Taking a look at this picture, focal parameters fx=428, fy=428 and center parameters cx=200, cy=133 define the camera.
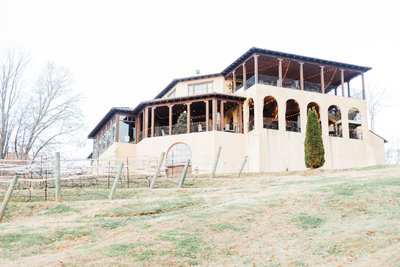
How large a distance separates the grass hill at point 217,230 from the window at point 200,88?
22.1 metres

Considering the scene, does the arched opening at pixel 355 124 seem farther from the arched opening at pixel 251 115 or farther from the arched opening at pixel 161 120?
the arched opening at pixel 161 120

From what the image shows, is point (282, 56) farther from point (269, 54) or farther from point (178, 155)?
point (178, 155)

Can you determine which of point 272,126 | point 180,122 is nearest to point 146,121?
point 180,122

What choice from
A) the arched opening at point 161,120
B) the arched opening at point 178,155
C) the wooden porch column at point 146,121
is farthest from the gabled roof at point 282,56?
the arched opening at point 178,155

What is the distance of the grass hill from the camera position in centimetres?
805

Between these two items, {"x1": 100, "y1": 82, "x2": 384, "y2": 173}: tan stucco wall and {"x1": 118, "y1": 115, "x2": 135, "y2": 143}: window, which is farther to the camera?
{"x1": 118, "y1": 115, "x2": 135, "y2": 143}: window

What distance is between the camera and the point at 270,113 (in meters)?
35.7

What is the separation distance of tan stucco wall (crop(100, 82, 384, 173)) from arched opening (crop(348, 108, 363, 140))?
0.44m

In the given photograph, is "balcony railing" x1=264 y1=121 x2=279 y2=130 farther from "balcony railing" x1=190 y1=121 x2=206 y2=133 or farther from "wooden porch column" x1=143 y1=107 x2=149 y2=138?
"wooden porch column" x1=143 y1=107 x2=149 y2=138

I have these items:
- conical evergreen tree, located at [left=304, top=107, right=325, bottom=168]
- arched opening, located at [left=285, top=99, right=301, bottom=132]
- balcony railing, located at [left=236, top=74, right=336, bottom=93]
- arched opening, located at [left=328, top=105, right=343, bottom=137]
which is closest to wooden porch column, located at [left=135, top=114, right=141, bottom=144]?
balcony railing, located at [left=236, top=74, right=336, bottom=93]

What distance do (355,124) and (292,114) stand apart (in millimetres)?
→ 5468

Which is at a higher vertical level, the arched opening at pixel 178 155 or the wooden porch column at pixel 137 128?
the wooden porch column at pixel 137 128

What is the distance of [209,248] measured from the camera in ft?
28.3

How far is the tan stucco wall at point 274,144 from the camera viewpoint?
28391 millimetres
